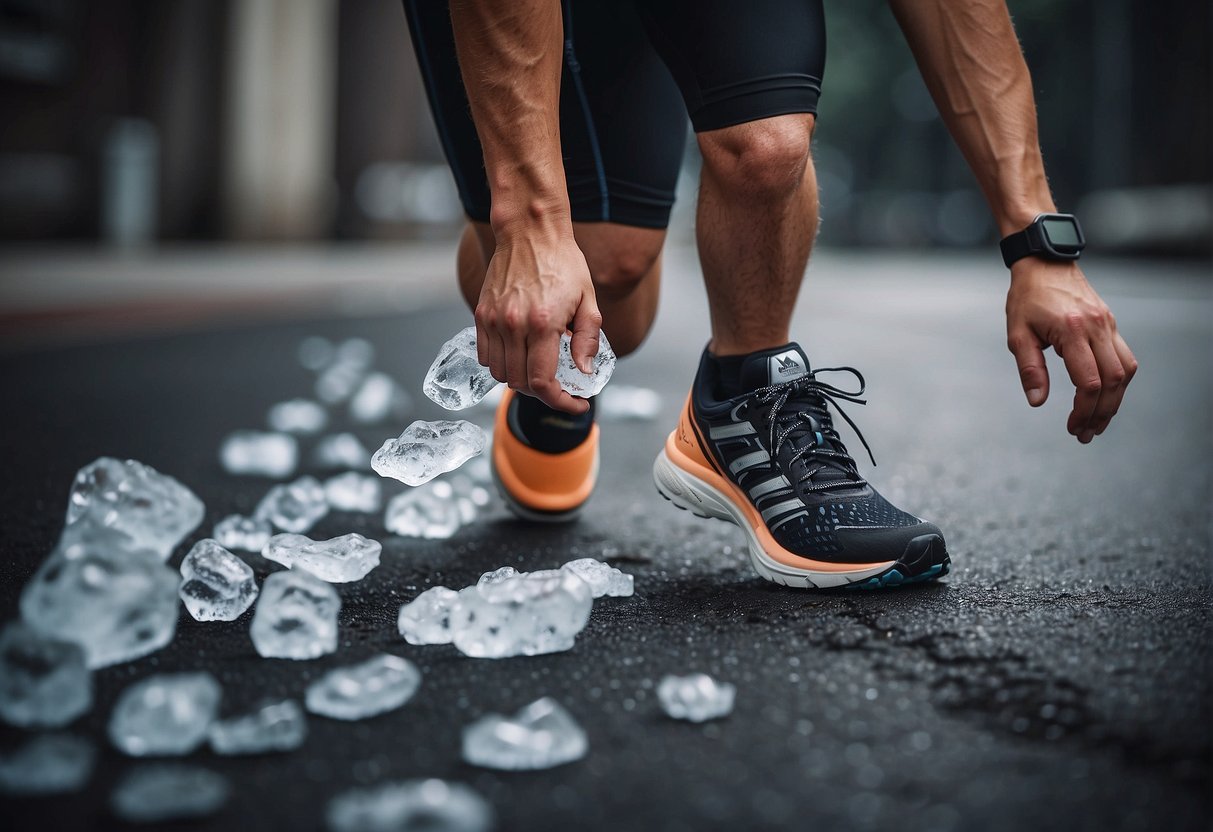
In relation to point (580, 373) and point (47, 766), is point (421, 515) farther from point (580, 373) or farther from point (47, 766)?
point (47, 766)

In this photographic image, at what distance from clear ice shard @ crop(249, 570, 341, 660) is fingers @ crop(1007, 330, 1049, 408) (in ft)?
3.21

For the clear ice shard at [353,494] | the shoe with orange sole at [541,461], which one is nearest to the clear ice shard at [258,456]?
the clear ice shard at [353,494]

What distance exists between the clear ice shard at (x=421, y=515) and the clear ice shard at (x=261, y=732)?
980 mm

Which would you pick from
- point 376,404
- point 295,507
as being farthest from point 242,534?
point 376,404

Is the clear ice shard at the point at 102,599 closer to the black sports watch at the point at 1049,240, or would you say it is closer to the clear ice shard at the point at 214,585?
the clear ice shard at the point at 214,585

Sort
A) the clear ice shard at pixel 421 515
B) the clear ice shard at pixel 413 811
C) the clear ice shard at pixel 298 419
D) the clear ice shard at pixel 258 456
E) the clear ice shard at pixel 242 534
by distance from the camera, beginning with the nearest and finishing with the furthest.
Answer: the clear ice shard at pixel 413 811, the clear ice shard at pixel 242 534, the clear ice shard at pixel 421 515, the clear ice shard at pixel 258 456, the clear ice shard at pixel 298 419

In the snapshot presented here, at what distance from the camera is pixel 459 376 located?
71.5 inches

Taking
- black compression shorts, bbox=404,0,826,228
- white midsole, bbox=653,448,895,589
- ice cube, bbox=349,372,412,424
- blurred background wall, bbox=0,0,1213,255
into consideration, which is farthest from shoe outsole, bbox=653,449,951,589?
blurred background wall, bbox=0,0,1213,255

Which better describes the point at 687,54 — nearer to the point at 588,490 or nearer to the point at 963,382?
the point at 588,490

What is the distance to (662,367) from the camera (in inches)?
210

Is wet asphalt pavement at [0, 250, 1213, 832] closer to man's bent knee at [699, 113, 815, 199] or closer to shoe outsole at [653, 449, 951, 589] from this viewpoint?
shoe outsole at [653, 449, 951, 589]

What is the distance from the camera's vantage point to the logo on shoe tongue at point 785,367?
1.82m

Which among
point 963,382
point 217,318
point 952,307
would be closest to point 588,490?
point 963,382

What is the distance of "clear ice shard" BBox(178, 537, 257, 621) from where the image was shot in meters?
1.55
